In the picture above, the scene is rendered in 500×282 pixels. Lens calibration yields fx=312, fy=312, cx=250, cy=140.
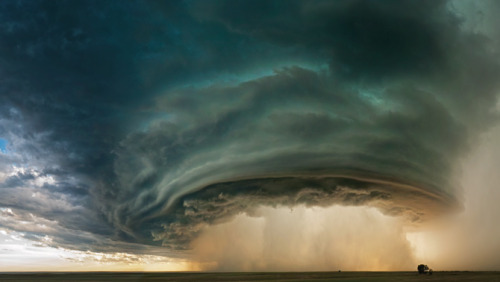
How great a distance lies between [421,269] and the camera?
528ft
